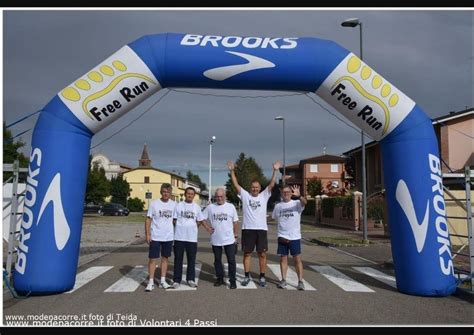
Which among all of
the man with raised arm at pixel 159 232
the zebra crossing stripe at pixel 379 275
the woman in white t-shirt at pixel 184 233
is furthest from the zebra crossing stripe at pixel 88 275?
the zebra crossing stripe at pixel 379 275

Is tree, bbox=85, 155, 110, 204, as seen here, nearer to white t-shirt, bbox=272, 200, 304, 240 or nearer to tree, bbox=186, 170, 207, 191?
white t-shirt, bbox=272, 200, 304, 240

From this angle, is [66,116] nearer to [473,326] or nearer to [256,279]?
[256,279]

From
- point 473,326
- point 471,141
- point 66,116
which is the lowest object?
point 473,326

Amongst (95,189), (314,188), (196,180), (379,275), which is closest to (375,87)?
(379,275)

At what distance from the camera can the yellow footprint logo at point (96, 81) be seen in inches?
296

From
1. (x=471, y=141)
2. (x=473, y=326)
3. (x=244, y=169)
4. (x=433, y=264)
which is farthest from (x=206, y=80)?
(x=244, y=169)

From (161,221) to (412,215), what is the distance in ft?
13.5

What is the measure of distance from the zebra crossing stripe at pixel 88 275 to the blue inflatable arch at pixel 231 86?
0.79 metres

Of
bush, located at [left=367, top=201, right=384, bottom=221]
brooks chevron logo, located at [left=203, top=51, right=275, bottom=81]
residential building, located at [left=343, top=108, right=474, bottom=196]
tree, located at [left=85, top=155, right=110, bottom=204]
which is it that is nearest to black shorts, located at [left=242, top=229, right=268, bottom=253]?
brooks chevron logo, located at [left=203, top=51, right=275, bottom=81]

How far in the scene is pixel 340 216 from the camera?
3206cm

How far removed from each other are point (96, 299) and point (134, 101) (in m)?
3.23

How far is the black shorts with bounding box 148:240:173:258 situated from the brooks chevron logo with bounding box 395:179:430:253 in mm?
3916

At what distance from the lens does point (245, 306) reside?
6648 mm

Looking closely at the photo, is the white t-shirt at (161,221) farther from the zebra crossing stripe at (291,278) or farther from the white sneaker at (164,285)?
the zebra crossing stripe at (291,278)
